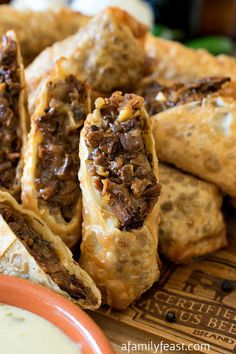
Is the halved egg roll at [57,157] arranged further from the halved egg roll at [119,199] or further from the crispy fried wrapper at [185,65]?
the crispy fried wrapper at [185,65]

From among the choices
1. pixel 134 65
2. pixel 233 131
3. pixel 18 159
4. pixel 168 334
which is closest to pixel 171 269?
pixel 168 334

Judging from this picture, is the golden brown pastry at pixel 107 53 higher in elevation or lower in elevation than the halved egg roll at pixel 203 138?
higher

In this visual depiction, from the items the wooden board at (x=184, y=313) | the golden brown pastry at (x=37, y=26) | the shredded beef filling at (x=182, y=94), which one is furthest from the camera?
the golden brown pastry at (x=37, y=26)

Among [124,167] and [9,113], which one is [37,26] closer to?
[9,113]

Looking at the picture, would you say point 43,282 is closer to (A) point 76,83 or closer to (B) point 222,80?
(A) point 76,83

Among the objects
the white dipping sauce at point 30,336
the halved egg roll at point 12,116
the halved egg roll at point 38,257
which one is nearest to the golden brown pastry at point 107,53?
the halved egg roll at point 12,116

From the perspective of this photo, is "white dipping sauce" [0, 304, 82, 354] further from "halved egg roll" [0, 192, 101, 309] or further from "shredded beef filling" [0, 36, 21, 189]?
"shredded beef filling" [0, 36, 21, 189]

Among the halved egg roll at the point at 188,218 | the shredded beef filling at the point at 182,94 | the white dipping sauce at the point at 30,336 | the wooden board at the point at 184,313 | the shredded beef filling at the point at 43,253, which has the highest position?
the shredded beef filling at the point at 182,94

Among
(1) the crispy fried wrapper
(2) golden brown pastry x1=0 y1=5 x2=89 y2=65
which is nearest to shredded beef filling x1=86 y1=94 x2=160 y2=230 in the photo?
(1) the crispy fried wrapper
